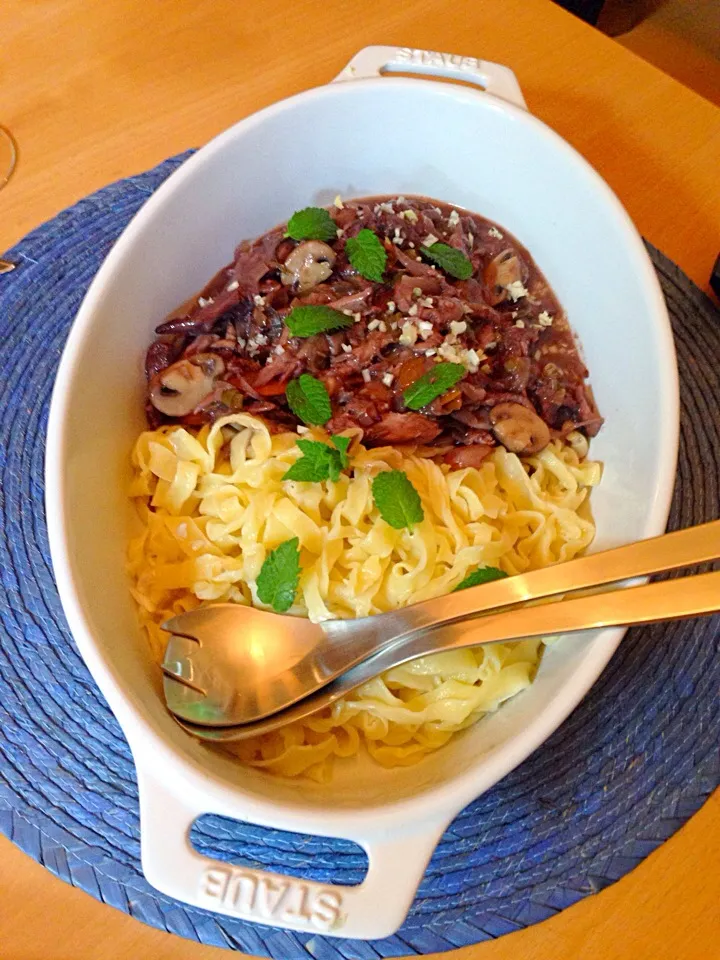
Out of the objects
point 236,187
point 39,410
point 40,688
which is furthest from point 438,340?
point 40,688

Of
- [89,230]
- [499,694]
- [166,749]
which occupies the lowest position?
[499,694]

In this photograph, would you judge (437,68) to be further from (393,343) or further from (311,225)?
(393,343)

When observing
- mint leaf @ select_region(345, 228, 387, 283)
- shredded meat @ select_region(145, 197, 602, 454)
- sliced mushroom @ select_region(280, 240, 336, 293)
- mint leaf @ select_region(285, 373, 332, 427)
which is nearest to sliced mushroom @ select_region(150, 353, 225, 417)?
shredded meat @ select_region(145, 197, 602, 454)

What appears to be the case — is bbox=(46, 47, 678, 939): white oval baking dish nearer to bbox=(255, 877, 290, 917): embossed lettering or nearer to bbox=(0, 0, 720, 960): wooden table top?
bbox=(255, 877, 290, 917): embossed lettering

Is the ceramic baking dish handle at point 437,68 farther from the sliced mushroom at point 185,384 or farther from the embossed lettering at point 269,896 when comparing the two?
the embossed lettering at point 269,896

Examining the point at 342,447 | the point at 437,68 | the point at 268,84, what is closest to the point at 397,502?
the point at 342,447

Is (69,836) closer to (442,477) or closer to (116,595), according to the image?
(116,595)
